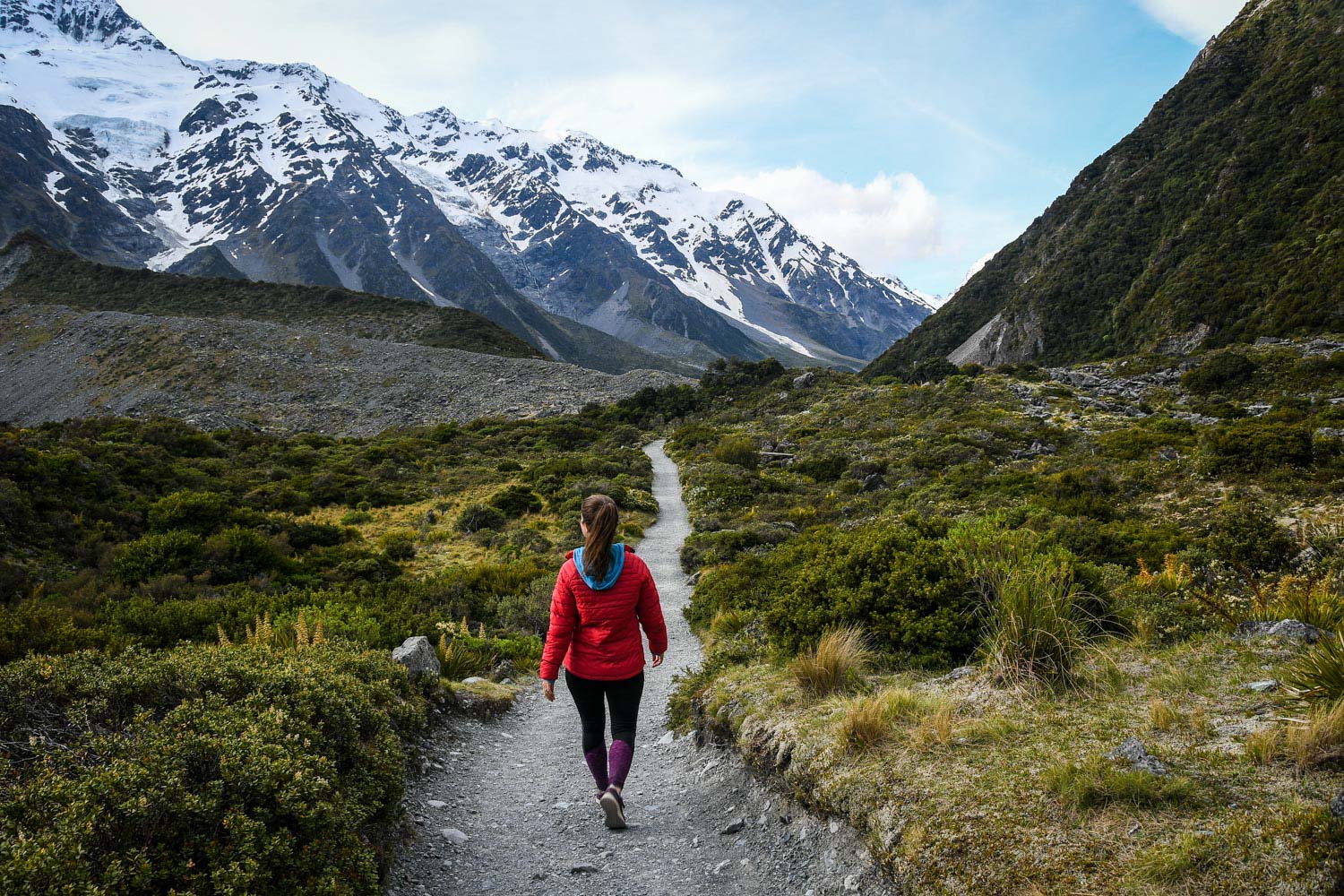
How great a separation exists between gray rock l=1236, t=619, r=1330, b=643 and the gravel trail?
10.7 ft

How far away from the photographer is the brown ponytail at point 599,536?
447cm

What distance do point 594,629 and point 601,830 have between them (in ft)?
5.10

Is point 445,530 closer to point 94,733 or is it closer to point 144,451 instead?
point 144,451

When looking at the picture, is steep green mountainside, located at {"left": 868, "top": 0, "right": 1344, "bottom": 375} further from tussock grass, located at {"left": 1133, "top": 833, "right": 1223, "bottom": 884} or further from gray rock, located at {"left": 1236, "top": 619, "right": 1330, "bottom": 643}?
tussock grass, located at {"left": 1133, "top": 833, "right": 1223, "bottom": 884}

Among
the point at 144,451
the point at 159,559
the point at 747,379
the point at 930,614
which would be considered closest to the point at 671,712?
the point at 930,614

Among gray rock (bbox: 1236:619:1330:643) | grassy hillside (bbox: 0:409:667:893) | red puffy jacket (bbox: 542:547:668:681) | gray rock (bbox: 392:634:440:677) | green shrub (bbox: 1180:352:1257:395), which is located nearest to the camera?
grassy hillside (bbox: 0:409:667:893)

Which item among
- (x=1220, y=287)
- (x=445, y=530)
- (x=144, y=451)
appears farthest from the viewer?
(x=1220, y=287)

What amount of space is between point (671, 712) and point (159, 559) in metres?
10.2

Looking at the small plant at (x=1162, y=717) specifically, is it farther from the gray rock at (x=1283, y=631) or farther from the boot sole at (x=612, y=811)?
the boot sole at (x=612, y=811)

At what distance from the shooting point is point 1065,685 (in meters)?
4.46

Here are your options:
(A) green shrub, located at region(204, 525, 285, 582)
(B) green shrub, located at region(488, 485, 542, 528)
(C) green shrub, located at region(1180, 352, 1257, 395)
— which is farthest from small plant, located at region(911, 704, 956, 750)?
(C) green shrub, located at region(1180, 352, 1257, 395)

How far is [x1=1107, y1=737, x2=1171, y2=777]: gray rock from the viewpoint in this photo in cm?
321

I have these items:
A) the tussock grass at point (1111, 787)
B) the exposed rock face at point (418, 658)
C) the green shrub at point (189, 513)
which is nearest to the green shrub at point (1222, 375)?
the tussock grass at point (1111, 787)

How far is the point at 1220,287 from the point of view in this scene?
4066 centimetres
